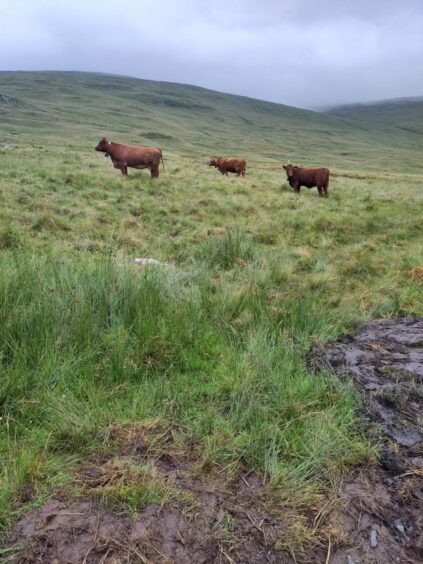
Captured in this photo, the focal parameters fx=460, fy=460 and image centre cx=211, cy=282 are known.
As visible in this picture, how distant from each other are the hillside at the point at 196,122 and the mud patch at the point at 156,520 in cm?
6020

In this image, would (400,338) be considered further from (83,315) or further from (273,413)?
(83,315)

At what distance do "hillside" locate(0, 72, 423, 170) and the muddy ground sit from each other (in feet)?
197

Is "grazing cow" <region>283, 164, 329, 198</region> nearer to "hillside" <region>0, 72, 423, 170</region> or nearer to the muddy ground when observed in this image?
the muddy ground

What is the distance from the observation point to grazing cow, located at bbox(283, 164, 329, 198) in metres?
18.5

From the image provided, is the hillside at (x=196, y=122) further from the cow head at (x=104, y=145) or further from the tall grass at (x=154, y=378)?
the tall grass at (x=154, y=378)

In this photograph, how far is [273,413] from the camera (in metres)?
3.31

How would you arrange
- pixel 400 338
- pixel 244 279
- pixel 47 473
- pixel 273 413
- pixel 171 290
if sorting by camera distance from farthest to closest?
pixel 244 279
pixel 171 290
pixel 400 338
pixel 273 413
pixel 47 473

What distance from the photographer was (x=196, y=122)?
125 meters

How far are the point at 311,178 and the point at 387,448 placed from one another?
55.3 ft

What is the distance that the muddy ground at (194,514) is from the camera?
2.27 meters

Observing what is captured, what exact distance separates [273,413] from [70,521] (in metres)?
1.53

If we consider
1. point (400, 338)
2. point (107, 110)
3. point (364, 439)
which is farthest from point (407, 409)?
point (107, 110)

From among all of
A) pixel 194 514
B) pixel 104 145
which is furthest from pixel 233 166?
pixel 194 514

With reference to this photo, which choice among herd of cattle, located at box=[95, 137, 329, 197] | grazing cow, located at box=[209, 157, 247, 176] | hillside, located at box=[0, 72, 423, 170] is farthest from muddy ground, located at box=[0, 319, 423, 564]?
hillside, located at box=[0, 72, 423, 170]
